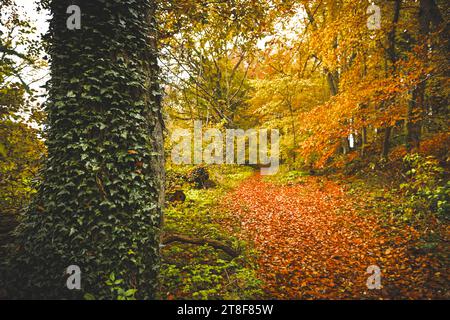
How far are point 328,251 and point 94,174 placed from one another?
16.6 feet

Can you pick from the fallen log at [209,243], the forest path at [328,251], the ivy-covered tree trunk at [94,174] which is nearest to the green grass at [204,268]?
the fallen log at [209,243]

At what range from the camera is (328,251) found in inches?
223

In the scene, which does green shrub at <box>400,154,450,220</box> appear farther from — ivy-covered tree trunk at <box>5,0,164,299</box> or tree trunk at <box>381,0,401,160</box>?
ivy-covered tree trunk at <box>5,0,164,299</box>

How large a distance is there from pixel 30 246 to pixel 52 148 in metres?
1.37

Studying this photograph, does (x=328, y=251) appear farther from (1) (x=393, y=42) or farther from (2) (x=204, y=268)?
(1) (x=393, y=42)

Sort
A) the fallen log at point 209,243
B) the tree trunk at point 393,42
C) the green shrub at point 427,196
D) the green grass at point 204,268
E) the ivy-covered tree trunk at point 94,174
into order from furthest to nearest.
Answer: the tree trunk at point 393,42
the green shrub at point 427,196
the fallen log at point 209,243
the green grass at point 204,268
the ivy-covered tree trunk at point 94,174

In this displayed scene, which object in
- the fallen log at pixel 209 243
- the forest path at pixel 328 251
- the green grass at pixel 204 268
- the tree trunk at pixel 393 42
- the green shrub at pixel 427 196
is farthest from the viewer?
the tree trunk at pixel 393 42

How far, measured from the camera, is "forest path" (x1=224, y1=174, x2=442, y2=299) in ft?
14.0

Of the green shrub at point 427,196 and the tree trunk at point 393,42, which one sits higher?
the tree trunk at point 393,42

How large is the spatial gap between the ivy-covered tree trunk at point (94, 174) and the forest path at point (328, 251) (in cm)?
Result: 248

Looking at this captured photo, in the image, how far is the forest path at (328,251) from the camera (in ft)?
14.0

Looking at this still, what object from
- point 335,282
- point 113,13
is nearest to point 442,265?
point 335,282

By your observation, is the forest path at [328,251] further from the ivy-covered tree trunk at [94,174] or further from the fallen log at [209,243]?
the ivy-covered tree trunk at [94,174]
